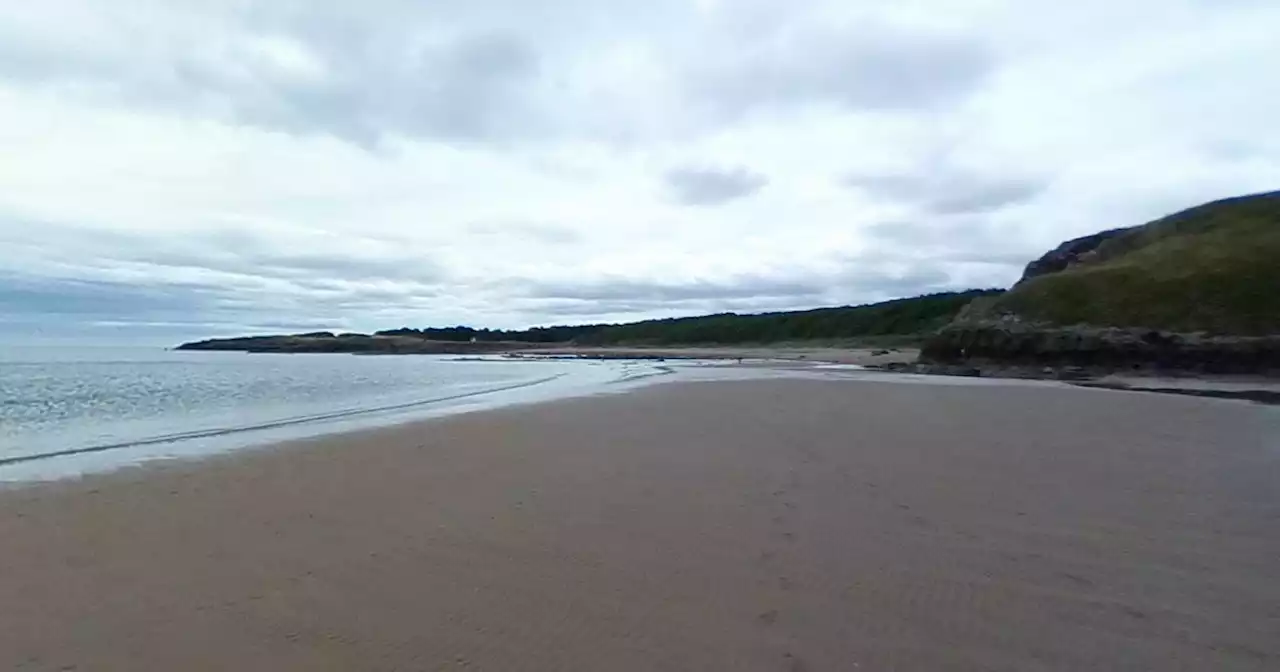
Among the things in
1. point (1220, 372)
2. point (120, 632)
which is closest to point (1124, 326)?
point (1220, 372)

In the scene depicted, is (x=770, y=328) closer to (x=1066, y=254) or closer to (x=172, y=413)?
(x=1066, y=254)

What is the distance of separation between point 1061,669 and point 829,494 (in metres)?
3.73

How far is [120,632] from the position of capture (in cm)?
398

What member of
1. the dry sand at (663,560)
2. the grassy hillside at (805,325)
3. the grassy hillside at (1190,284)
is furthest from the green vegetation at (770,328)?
the dry sand at (663,560)

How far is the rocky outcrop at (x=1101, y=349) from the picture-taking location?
2461 centimetres

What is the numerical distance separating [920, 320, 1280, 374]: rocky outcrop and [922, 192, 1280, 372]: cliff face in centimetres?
3

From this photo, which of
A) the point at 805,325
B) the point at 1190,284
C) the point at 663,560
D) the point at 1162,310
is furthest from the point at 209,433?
the point at 805,325

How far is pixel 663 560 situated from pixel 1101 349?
28.4 meters

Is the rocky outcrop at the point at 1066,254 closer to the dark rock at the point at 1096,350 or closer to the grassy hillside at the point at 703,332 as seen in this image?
the dark rock at the point at 1096,350

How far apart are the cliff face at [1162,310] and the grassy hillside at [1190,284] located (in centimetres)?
4

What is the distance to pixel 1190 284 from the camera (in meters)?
29.6

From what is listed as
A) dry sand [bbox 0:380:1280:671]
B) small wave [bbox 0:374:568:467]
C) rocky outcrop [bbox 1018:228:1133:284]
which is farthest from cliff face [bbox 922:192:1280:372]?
small wave [bbox 0:374:568:467]

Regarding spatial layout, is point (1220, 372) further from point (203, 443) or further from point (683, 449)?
point (203, 443)

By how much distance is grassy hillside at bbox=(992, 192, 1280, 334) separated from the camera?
2741 cm
